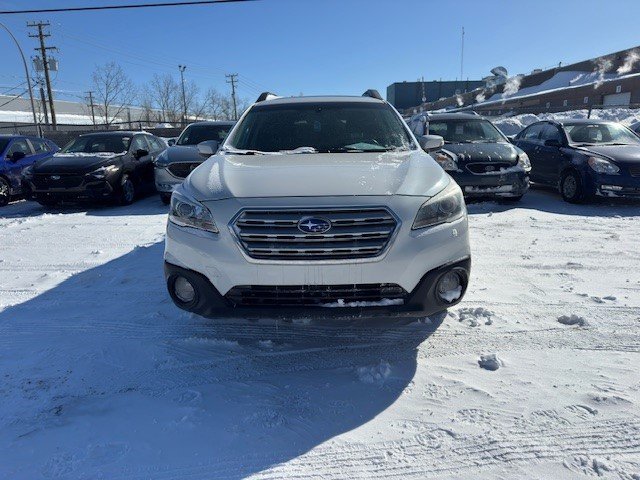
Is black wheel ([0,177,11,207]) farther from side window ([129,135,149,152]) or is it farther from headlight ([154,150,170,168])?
headlight ([154,150,170,168])

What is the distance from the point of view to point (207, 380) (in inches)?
110

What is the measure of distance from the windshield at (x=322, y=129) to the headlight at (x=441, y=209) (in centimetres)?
106

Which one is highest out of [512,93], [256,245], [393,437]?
[512,93]

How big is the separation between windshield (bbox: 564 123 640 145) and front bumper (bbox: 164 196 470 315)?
309 inches

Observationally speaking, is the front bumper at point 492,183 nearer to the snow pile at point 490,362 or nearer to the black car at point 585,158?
the black car at point 585,158

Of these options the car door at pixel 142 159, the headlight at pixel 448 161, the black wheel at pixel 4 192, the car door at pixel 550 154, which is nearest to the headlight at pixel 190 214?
the headlight at pixel 448 161

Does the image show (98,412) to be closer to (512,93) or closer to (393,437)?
(393,437)

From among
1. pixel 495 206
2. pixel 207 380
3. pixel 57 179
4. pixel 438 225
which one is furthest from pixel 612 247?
pixel 57 179

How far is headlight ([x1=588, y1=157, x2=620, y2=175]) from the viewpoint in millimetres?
7863

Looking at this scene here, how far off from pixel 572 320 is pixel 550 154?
6.73 meters

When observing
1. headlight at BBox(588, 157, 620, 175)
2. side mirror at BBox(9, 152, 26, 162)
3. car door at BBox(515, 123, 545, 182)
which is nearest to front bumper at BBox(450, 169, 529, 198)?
headlight at BBox(588, 157, 620, 175)

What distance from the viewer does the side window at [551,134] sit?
9.27 meters

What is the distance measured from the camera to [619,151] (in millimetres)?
8148

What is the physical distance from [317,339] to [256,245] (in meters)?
0.99
